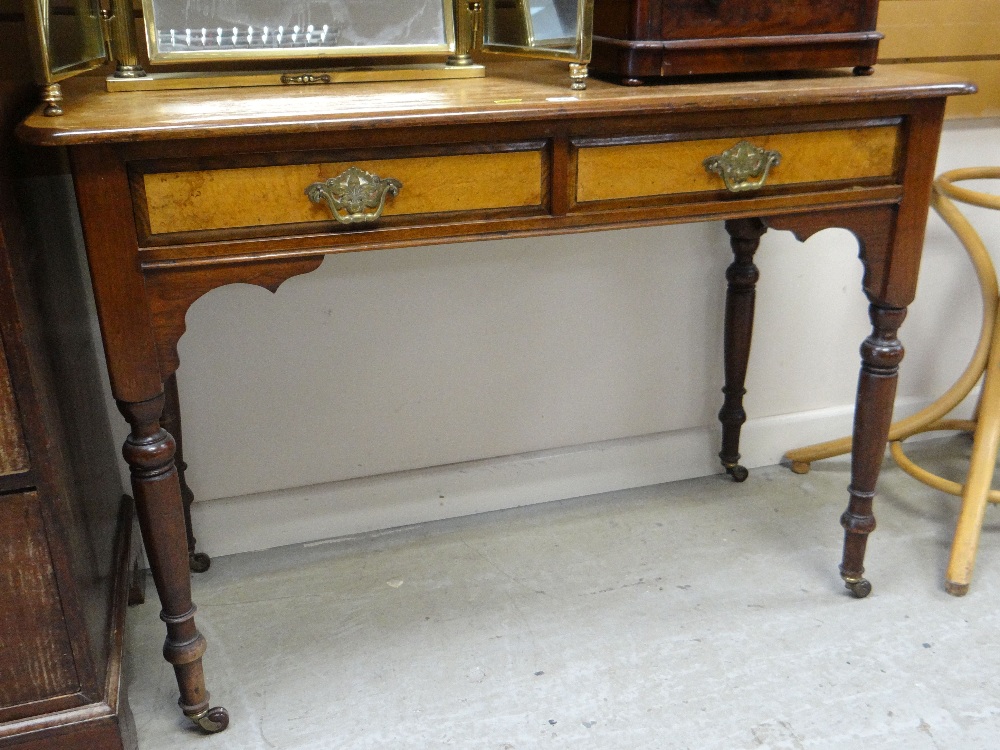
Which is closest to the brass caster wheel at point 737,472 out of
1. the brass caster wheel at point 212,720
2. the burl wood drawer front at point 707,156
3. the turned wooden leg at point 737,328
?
the turned wooden leg at point 737,328

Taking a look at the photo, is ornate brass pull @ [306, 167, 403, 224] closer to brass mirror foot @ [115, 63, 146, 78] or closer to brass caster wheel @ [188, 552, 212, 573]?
brass mirror foot @ [115, 63, 146, 78]

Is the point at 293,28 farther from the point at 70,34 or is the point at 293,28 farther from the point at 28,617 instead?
the point at 28,617

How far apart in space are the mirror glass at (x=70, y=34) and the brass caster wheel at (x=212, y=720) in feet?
3.38

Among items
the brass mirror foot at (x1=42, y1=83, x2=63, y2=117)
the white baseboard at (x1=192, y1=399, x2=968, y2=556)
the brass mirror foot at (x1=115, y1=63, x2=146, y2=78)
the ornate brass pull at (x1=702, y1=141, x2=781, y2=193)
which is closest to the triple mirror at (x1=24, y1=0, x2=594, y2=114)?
the brass mirror foot at (x1=115, y1=63, x2=146, y2=78)

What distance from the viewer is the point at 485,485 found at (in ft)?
7.32

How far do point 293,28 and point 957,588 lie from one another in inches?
66.5

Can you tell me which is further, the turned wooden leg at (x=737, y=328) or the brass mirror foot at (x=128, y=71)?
the turned wooden leg at (x=737, y=328)

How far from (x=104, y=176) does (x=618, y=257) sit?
123cm

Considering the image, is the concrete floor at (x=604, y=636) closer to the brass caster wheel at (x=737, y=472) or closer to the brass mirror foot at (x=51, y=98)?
the brass caster wheel at (x=737, y=472)

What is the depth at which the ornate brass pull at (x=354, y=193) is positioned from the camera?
4.26 ft

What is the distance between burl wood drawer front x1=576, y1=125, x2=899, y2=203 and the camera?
Result: 1420mm

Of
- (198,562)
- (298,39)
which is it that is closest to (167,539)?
(198,562)

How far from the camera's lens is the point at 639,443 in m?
2.33

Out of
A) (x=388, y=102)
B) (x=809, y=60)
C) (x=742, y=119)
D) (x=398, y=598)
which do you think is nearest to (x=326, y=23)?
(x=388, y=102)
